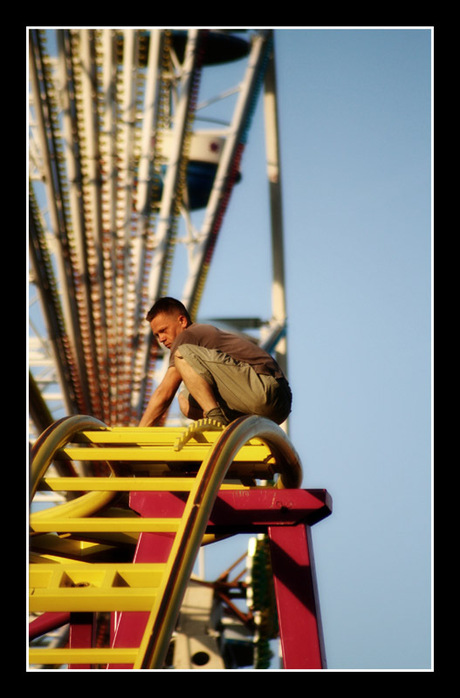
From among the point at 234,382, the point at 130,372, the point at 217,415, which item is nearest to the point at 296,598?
the point at 217,415

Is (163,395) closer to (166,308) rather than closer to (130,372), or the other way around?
(166,308)

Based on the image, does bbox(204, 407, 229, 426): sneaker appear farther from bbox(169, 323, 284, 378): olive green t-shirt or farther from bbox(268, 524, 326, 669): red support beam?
bbox(268, 524, 326, 669): red support beam

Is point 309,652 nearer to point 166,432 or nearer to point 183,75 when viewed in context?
point 166,432

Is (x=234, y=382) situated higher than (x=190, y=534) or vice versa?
(x=234, y=382)

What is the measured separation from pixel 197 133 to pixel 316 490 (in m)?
17.7

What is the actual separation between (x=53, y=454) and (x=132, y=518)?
55cm

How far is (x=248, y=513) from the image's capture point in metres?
5.42

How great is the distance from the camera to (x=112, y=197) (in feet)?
48.5

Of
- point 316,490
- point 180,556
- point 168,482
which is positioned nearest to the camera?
point 180,556

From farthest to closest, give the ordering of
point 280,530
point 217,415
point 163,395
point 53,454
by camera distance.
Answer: point 163,395 → point 217,415 → point 280,530 → point 53,454

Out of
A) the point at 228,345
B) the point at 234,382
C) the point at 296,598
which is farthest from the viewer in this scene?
the point at 228,345

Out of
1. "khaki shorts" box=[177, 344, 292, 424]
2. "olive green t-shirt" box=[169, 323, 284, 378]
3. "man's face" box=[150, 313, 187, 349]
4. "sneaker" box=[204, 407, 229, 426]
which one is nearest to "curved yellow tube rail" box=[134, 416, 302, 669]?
"sneaker" box=[204, 407, 229, 426]
